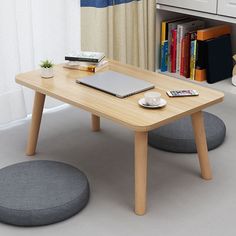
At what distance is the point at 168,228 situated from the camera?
2.13m

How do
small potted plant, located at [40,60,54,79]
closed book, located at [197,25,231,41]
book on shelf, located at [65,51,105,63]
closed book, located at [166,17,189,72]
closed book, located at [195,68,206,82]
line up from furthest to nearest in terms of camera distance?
closed book, located at [166,17,189,72], closed book, located at [195,68,206,82], closed book, located at [197,25,231,41], book on shelf, located at [65,51,105,63], small potted plant, located at [40,60,54,79]

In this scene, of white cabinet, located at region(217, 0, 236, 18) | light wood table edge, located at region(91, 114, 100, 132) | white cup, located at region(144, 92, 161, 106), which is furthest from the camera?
white cabinet, located at region(217, 0, 236, 18)

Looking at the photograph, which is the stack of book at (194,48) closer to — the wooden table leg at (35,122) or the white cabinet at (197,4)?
the white cabinet at (197,4)

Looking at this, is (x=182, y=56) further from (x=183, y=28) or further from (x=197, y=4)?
(x=197, y=4)

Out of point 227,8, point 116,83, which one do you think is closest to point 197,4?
point 227,8

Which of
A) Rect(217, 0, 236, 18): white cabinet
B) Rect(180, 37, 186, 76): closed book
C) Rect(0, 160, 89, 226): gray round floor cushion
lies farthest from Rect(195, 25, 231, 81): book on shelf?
Rect(0, 160, 89, 226): gray round floor cushion

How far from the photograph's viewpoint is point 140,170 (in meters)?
2.16

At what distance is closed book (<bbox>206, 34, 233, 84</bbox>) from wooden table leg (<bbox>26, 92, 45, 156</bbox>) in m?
1.40

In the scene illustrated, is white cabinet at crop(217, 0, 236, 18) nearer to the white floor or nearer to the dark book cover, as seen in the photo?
the dark book cover

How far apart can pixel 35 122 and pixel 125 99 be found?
0.58m

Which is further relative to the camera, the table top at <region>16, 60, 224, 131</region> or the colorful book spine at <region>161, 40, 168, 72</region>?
the colorful book spine at <region>161, 40, 168, 72</region>

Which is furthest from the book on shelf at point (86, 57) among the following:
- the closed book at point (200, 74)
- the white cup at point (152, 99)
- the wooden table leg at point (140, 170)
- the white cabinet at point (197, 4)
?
the closed book at point (200, 74)

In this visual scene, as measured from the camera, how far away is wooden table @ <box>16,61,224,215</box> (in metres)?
2.13

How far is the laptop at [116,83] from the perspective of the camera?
239 centimetres
